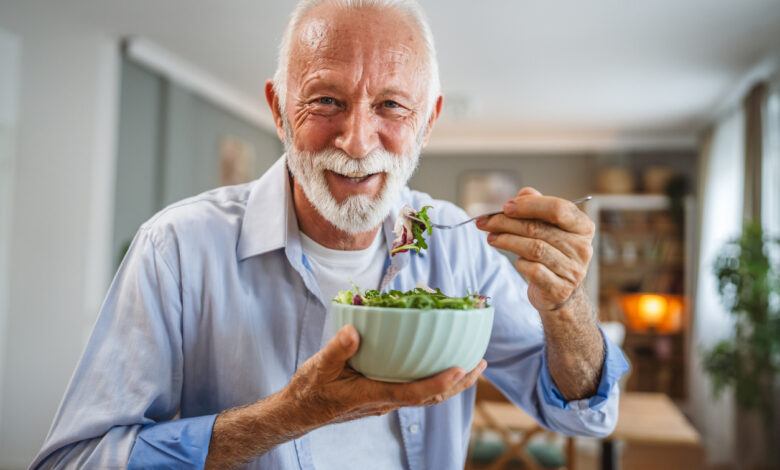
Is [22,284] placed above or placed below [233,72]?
below

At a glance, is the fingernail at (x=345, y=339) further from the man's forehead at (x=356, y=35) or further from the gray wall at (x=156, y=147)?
the gray wall at (x=156, y=147)

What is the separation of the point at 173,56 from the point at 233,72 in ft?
1.82

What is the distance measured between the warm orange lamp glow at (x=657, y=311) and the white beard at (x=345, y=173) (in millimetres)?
6208

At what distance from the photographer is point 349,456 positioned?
1016 mm

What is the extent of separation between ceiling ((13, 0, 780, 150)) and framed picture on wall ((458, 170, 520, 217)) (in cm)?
147

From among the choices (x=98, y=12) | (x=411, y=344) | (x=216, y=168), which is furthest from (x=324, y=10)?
(x=216, y=168)

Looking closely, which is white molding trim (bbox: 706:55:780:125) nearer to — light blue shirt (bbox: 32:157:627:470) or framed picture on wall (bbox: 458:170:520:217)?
framed picture on wall (bbox: 458:170:520:217)

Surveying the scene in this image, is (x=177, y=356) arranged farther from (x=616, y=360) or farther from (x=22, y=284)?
(x=22, y=284)

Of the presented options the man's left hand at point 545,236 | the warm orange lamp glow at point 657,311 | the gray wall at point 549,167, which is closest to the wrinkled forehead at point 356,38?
the man's left hand at point 545,236

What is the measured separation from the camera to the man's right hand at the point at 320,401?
708mm

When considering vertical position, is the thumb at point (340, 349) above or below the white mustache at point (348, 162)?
below

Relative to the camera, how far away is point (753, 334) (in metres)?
3.84

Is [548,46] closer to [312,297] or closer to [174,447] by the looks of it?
[312,297]

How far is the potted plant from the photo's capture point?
3666 mm
